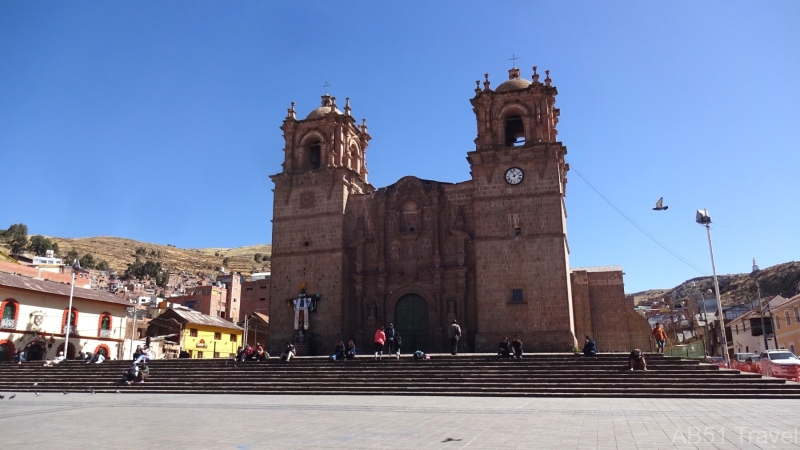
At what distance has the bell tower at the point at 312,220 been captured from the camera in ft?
98.7

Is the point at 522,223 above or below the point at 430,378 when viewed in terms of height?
above

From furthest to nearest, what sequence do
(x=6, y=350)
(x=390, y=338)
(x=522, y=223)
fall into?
(x=6, y=350) → (x=522, y=223) → (x=390, y=338)

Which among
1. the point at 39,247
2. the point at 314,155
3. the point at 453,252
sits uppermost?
the point at 39,247

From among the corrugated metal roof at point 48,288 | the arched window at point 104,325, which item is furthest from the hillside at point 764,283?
the corrugated metal roof at point 48,288

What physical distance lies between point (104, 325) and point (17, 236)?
76274 mm

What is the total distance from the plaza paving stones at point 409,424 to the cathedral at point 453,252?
A: 1158cm

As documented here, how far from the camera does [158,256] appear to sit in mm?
127312

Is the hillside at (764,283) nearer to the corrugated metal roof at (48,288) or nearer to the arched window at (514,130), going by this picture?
the arched window at (514,130)

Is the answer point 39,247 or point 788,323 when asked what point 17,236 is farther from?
point 788,323

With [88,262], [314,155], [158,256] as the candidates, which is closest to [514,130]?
[314,155]

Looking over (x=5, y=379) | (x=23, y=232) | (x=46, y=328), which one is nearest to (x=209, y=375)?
(x=5, y=379)

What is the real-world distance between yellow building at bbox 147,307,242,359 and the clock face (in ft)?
79.0

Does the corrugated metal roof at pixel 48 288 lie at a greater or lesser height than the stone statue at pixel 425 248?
lesser

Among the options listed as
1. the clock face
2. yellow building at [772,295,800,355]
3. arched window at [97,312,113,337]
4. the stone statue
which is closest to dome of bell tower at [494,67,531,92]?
the clock face
